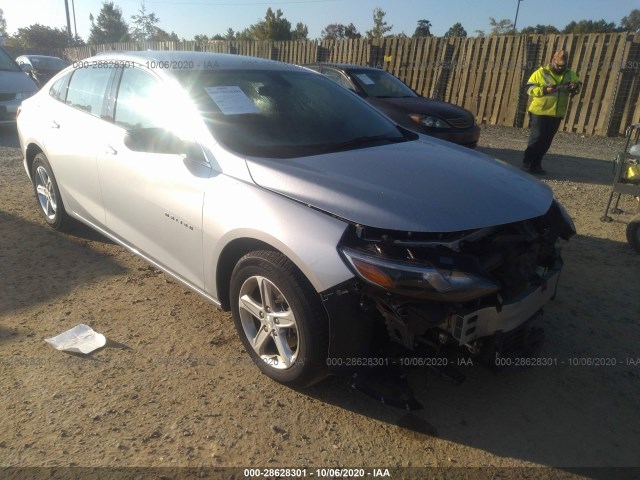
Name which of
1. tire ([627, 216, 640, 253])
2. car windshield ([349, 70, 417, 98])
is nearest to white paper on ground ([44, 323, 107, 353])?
tire ([627, 216, 640, 253])

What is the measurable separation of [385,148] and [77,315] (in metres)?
2.39

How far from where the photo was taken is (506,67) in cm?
1238

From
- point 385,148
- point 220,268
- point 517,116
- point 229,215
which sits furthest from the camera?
point 517,116

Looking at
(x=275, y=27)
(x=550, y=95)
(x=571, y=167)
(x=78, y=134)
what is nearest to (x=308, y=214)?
(x=78, y=134)

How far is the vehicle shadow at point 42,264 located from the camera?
11.9 ft

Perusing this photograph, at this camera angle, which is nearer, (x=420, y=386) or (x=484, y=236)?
(x=484, y=236)

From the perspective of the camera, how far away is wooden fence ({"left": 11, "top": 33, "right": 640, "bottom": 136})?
10758 millimetres

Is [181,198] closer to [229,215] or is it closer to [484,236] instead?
[229,215]

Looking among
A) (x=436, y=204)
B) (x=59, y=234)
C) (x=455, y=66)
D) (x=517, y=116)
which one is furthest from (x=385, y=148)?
(x=455, y=66)

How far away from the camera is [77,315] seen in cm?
337

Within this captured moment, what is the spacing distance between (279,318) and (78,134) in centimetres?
253

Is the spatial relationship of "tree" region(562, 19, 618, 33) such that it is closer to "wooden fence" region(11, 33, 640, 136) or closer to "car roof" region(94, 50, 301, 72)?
"wooden fence" region(11, 33, 640, 136)

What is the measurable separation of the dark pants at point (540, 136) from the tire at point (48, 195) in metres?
6.54

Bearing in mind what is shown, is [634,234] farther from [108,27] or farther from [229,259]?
[108,27]
